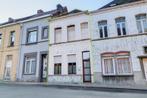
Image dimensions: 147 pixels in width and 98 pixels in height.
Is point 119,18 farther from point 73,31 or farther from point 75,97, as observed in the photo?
point 75,97

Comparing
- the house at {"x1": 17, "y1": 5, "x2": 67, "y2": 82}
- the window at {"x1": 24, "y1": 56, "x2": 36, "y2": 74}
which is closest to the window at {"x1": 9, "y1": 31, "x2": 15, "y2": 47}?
the house at {"x1": 17, "y1": 5, "x2": 67, "y2": 82}

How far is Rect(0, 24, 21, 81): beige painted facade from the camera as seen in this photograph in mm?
20050

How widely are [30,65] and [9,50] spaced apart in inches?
163

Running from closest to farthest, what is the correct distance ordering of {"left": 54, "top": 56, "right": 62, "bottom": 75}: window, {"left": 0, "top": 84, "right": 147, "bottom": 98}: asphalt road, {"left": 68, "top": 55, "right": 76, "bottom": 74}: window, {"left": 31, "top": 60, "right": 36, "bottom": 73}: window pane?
{"left": 0, "top": 84, "right": 147, "bottom": 98}: asphalt road, {"left": 68, "top": 55, "right": 76, "bottom": 74}: window, {"left": 54, "top": 56, "right": 62, "bottom": 75}: window, {"left": 31, "top": 60, "right": 36, "bottom": 73}: window pane

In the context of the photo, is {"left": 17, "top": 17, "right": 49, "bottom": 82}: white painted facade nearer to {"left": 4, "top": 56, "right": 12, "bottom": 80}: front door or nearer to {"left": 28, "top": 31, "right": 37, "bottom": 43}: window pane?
{"left": 28, "top": 31, "right": 37, "bottom": 43}: window pane

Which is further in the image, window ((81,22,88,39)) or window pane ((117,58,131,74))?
window ((81,22,88,39))

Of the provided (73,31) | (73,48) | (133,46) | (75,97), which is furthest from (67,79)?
(75,97)

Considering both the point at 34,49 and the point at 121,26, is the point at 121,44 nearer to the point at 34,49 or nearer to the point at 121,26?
the point at 121,26

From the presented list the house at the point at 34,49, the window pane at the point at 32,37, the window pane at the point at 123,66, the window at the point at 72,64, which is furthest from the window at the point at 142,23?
the window pane at the point at 32,37

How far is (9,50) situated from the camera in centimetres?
2109

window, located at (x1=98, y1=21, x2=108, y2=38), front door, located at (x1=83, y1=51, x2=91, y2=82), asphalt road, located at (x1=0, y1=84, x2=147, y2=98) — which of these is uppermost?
window, located at (x1=98, y1=21, x2=108, y2=38)

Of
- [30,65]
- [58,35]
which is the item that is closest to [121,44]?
[58,35]

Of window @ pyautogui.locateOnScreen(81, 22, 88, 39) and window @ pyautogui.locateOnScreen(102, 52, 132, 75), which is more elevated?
window @ pyautogui.locateOnScreen(81, 22, 88, 39)

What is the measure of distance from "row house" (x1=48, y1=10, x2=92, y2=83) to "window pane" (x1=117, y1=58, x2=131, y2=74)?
9.31 ft
